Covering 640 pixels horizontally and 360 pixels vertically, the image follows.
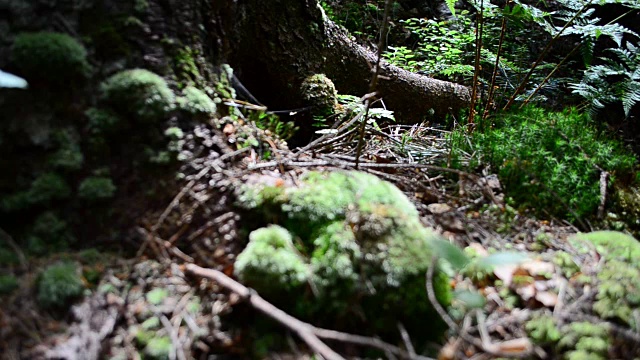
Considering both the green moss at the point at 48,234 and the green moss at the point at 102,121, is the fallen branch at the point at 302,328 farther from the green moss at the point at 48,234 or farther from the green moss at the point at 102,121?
the green moss at the point at 102,121

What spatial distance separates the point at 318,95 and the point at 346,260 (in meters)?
2.46

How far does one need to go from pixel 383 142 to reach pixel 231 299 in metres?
2.44

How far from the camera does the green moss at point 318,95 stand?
386 centimetres

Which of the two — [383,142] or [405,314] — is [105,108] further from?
[383,142]

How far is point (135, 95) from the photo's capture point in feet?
6.47

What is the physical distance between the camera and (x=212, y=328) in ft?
5.38

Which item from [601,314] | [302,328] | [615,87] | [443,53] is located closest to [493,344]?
[601,314]

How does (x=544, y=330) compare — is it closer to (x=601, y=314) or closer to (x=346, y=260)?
(x=601, y=314)

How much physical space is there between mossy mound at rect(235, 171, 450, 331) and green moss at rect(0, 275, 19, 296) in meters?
0.89

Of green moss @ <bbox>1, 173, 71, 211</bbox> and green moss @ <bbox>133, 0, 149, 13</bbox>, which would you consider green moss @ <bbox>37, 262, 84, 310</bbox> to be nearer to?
green moss @ <bbox>1, 173, 71, 211</bbox>

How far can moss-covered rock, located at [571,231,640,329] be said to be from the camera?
1661 millimetres

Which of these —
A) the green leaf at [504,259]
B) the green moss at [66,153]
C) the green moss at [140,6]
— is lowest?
the green leaf at [504,259]

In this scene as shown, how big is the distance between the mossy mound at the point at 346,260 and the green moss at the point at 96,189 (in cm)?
72

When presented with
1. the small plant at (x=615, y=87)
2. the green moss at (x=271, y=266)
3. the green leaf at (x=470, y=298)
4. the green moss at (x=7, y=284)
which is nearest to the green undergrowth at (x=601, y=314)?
the green leaf at (x=470, y=298)
